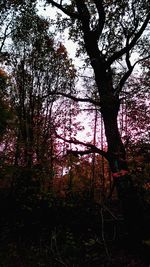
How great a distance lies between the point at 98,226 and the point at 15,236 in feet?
11.9

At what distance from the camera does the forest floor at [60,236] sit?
6832 millimetres

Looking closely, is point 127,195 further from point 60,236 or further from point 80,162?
point 60,236

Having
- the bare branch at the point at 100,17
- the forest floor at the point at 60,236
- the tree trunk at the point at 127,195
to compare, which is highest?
the bare branch at the point at 100,17

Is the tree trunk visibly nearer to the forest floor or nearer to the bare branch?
→ the forest floor

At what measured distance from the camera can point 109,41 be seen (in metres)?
5.93

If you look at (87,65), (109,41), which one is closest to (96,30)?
(109,41)

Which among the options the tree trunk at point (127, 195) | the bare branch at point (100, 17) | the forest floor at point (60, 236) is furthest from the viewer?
the forest floor at point (60, 236)

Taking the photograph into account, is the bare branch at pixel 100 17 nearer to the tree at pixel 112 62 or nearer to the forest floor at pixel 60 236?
the tree at pixel 112 62

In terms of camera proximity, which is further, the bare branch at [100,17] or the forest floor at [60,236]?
the forest floor at [60,236]

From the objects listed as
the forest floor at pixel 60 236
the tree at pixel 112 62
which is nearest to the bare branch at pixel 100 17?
the tree at pixel 112 62

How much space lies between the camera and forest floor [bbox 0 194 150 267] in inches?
269

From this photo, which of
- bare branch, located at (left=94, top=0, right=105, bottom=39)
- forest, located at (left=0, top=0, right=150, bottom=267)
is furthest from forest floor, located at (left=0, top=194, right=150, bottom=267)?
bare branch, located at (left=94, top=0, right=105, bottom=39)

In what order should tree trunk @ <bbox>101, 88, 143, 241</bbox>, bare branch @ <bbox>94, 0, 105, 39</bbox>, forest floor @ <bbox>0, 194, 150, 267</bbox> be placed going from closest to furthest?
tree trunk @ <bbox>101, 88, 143, 241</bbox>, bare branch @ <bbox>94, 0, 105, 39</bbox>, forest floor @ <bbox>0, 194, 150, 267</bbox>

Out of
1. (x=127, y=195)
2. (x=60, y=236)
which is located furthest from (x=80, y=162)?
(x=60, y=236)
